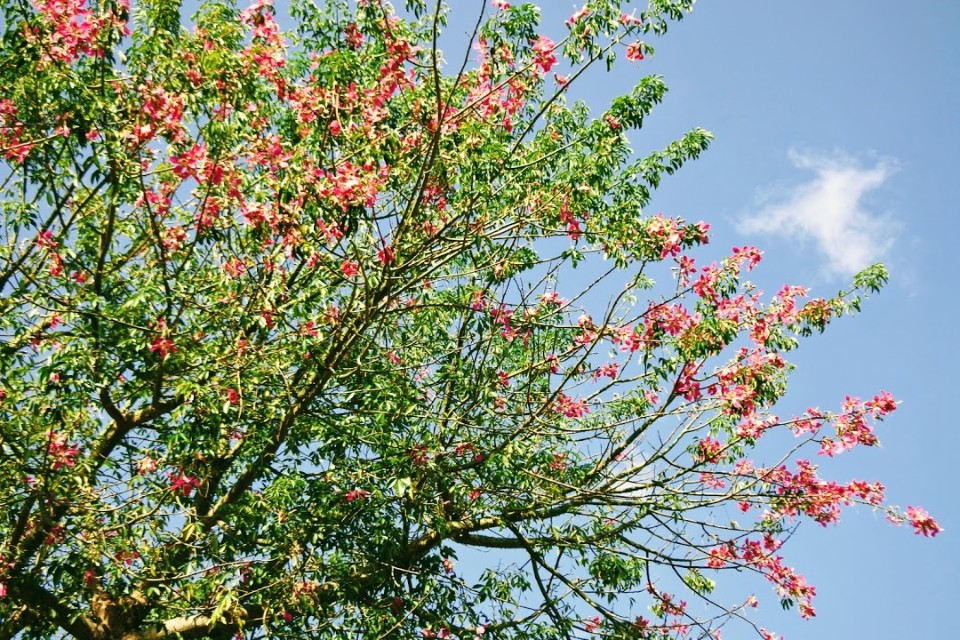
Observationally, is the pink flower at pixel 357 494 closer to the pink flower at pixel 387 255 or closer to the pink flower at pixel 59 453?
the pink flower at pixel 387 255

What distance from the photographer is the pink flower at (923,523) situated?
6699mm

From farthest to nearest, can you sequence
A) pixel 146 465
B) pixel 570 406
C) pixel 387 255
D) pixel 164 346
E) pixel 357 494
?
1. pixel 570 406
2. pixel 357 494
3. pixel 146 465
4. pixel 164 346
5. pixel 387 255

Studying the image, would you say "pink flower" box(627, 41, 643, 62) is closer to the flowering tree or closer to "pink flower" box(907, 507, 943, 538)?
the flowering tree

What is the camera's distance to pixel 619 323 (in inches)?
276

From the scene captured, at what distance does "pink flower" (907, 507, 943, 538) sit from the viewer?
6.70 metres

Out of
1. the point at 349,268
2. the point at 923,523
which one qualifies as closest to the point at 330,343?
the point at 349,268

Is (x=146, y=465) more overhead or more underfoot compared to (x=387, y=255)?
more underfoot

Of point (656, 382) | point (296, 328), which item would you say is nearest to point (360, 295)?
point (296, 328)

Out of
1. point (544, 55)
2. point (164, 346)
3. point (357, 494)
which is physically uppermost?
point (544, 55)

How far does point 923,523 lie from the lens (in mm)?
6699

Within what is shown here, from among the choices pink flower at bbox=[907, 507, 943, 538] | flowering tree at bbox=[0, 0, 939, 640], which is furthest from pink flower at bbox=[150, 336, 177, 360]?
pink flower at bbox=[907, 507, 943, 538]

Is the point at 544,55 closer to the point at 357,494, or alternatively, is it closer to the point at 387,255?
the point at 387,255

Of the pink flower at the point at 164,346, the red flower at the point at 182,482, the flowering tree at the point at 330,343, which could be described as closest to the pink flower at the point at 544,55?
the flowering tree at the point at 330,343

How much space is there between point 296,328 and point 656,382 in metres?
3.12
